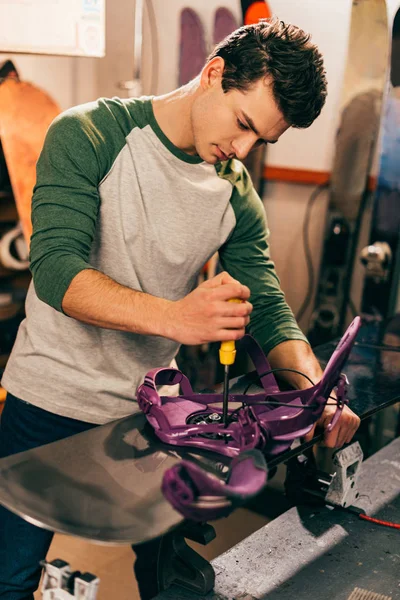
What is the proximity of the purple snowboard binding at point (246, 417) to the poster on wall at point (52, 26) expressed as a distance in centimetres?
160

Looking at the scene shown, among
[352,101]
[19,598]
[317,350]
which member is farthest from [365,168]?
[19,598]

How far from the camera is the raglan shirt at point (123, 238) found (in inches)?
53.0

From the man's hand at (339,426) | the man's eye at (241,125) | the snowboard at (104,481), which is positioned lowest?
the man's hand at (339,426)

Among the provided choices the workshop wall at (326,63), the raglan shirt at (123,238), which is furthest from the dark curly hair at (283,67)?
the workshop wall at (326,63)

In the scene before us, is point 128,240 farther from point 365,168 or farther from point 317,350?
point 365,168

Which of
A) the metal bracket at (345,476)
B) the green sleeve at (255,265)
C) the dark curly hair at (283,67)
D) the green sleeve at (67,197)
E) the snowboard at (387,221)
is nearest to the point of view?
the green sleeve at (67,197)

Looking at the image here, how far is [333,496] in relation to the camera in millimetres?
1540

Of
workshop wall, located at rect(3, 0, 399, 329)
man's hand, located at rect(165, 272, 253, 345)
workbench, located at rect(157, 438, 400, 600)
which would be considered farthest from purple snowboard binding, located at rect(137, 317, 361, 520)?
workshop wall, located at rect(3, 0, 399, 329)

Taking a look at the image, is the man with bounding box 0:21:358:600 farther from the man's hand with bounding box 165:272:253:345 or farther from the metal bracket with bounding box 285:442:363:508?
the metal bracket with bounding box 285:442:363:508

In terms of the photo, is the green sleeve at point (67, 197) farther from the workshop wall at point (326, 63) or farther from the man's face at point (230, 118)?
the workshop wall at point (326, 63)

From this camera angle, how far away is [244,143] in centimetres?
136

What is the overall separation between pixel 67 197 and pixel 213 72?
0.40 m

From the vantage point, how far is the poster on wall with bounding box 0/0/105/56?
2.38 meters

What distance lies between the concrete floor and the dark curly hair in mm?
1612
